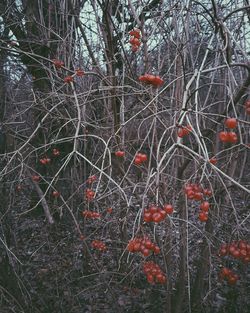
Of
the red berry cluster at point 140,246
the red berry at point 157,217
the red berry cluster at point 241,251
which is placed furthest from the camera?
the red berry cluster at point 241,251

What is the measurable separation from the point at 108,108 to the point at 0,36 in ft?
5.99

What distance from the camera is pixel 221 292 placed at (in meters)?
4.71

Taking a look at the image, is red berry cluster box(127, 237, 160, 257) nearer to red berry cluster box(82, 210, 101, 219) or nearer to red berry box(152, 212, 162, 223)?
red berry box(152, 212, 162, 223)

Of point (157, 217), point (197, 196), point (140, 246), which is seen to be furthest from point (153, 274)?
point (157, 217)

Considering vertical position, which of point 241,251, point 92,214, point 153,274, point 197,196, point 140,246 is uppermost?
point 197,196

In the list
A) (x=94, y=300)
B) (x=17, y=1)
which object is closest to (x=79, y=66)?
(x=17, y=1)

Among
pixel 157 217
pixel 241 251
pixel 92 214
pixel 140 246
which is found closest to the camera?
pixel 157 217

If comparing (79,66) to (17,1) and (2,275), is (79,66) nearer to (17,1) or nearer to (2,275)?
(17,1)

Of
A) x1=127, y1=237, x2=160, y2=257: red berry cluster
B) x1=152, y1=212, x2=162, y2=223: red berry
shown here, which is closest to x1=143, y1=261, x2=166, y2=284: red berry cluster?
x1=127, y1=237, x2=160, y2=257: red berry cluster

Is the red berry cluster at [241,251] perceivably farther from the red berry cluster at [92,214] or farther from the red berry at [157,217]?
the red berry cluster at [92,214]

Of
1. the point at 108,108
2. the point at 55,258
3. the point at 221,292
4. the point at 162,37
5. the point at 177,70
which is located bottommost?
the point at 221,292

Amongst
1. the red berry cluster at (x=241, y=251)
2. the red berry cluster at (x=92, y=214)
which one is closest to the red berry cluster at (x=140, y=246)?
the red berry cluster at (x=241, y=251)

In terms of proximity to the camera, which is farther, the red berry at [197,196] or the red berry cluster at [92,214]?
the red berry cluster at [92,214]

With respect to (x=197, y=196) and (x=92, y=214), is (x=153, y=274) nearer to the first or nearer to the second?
(x=197, y=196)
